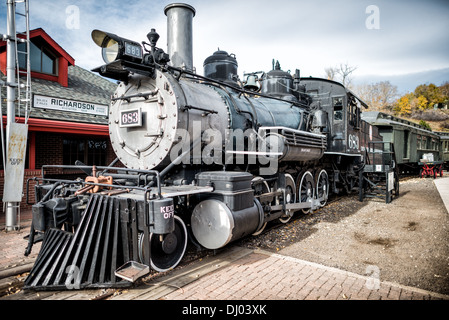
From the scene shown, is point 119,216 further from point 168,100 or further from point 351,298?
point 351,298

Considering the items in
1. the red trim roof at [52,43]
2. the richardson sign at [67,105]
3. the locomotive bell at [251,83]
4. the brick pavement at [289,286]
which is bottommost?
the brick pavement at [289,286]

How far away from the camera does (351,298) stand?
312 cm

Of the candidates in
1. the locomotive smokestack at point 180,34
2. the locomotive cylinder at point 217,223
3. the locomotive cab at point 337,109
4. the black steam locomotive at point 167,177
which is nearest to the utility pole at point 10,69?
the black steam locomotive at point 167,177

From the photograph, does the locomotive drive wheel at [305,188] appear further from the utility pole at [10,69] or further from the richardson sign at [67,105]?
the utility pole at [10,69]

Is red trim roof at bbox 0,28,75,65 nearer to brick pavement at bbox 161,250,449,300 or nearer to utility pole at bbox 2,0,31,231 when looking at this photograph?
utility pole at bbox 2,0,31,231

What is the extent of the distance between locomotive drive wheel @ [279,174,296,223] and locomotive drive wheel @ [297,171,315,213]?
0.31 meters

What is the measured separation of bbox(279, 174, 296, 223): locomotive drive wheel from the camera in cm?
602

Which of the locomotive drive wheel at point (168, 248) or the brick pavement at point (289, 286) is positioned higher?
the locomotive drive wheel at point (168, 248)

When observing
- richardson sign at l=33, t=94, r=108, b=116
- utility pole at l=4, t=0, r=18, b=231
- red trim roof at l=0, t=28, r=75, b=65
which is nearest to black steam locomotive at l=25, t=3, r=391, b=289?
utility pole at l=4, t=0, r=18, b=231

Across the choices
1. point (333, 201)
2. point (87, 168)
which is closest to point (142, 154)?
point (87, 168)

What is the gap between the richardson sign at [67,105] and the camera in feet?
23.1

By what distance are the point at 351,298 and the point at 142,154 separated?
321cm

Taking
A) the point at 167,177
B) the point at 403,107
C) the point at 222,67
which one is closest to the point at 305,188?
the point at 222,67

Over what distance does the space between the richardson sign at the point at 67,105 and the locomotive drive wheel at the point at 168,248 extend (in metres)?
5.29
